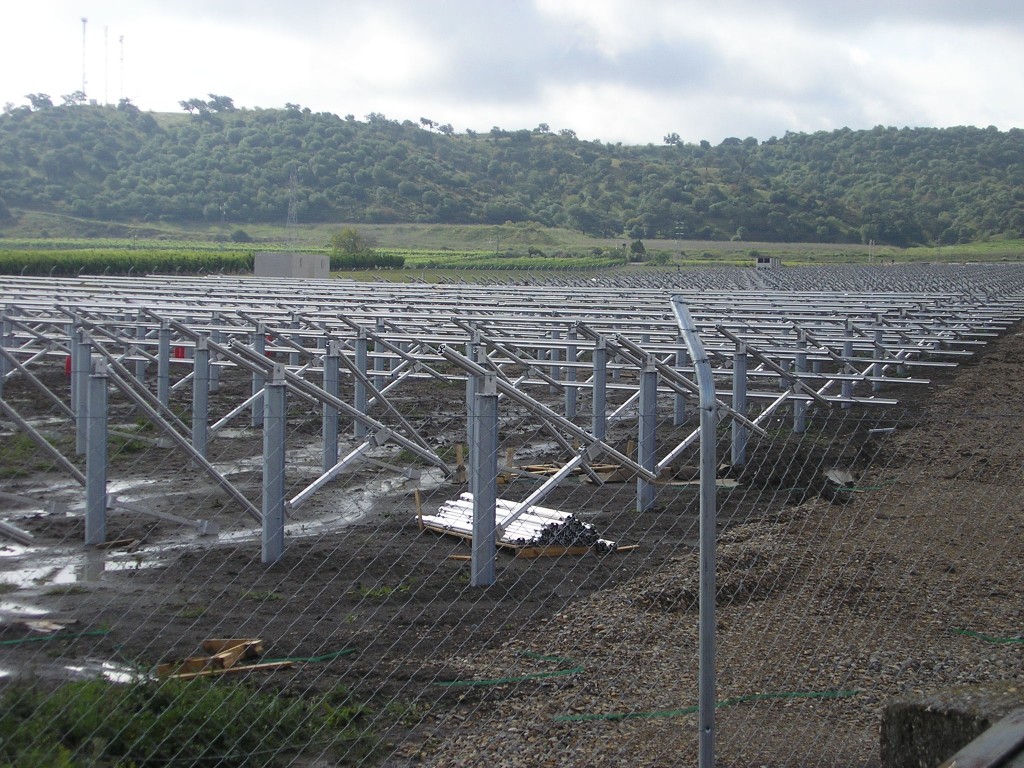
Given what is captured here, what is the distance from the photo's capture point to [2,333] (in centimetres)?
1658

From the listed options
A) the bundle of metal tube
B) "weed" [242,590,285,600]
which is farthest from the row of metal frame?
"weed" [242,590,285,600]

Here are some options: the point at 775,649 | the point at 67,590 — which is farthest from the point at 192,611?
the point at 775,649

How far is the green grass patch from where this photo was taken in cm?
448

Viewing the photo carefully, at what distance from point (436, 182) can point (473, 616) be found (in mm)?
112027

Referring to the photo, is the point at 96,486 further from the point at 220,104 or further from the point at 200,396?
the point at 220,104

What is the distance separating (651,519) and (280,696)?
5.20m

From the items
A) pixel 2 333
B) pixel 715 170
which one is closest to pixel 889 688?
pixel 2 333

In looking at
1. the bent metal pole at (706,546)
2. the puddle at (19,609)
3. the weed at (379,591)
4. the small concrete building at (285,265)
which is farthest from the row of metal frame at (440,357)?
the small concrete building at (285,265)

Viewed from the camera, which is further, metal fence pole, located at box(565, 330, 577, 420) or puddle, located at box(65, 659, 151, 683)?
metal fence pole, located at box(565, 330, 577, 420)

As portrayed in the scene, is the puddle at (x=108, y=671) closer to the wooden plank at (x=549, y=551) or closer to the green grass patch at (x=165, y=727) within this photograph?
the green grass patch at (x=165, y=727)

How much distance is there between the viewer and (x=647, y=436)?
11031 mm

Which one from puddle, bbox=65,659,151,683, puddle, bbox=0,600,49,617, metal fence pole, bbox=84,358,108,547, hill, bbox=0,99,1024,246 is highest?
hill, bbox=0,99,1024,246

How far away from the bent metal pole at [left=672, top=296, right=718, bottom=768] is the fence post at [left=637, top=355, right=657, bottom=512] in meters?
5.89

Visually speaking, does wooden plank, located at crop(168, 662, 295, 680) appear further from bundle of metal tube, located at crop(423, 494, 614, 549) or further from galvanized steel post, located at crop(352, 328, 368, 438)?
galvanized steel post, located at crop(352, 328, 368, 438)
